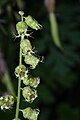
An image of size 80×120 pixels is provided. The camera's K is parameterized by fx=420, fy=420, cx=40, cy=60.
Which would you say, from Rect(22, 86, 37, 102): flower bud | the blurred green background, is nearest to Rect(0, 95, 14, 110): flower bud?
Rect(22, 86, 37, 102): flower bud

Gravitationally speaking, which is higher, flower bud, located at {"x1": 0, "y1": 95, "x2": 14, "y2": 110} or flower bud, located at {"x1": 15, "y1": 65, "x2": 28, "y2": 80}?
flower bud, located at {"x1": 15, "y1": 65, "x2": 28, "y2": 80}

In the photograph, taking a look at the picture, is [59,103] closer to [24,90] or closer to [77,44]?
[77,44]

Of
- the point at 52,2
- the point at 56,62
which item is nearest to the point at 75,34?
the point at 56,62

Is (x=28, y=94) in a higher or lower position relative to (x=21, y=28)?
lower

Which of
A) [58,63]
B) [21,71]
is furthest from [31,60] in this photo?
[58,63]

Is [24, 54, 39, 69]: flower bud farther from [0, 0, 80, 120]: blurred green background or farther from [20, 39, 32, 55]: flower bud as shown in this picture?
[0, 0, 80, 120]: blurred green background

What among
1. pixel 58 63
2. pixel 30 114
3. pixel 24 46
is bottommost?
pixel 30 114

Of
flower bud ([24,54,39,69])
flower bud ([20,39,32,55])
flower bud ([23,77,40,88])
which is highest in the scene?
flower bud ([20,39,32,55])

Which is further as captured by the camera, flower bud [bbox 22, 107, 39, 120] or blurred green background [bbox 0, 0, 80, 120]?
blurred green background [bbox 0, 0, 80, 120]

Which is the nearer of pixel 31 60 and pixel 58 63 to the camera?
pixel 31 60

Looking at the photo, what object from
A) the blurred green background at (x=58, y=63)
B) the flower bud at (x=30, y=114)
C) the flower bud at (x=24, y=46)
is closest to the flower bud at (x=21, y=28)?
the flower bud at (x=24, y=46)

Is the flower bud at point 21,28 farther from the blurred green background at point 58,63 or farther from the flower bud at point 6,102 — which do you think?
the blurred green background at point 58,63

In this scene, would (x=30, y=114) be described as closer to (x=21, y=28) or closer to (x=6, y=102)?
(x=6, y=102)
